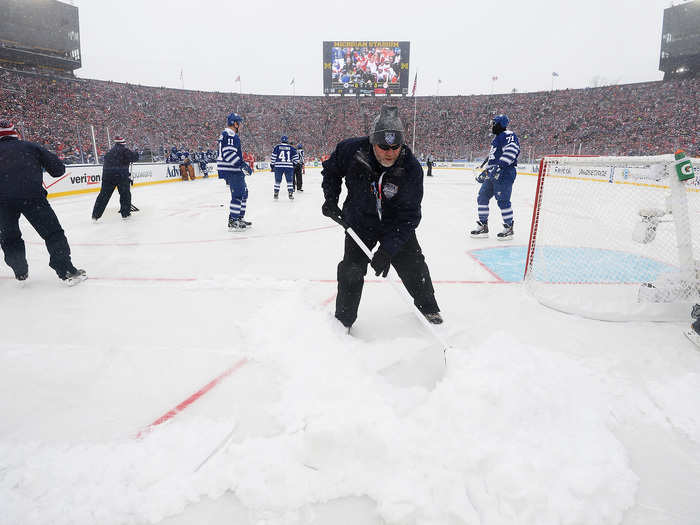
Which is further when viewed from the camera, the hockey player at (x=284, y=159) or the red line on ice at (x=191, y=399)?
the hockey player at (x=284, y=159)

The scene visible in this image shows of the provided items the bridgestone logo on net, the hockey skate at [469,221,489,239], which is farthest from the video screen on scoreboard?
the hockey skate at [469,221,489,239]

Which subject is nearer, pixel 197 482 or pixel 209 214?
pixel 197 482

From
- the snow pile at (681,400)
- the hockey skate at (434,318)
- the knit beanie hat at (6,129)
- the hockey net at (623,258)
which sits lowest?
the snow pile at (681,400)

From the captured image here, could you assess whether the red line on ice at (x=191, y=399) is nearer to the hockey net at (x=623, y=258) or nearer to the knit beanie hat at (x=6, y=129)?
the hockey net at (x=623, y=258)

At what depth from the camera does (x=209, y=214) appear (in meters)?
7.62

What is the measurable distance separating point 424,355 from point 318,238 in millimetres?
3576

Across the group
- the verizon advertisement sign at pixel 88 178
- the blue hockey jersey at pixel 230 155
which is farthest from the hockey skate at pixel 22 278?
the verizon advertisement sign at pixel 88 178

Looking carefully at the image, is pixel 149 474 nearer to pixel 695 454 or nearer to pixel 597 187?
pixel 695 454

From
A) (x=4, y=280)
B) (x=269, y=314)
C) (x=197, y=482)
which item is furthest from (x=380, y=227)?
(x=4, y=280)

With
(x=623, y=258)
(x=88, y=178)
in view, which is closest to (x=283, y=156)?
(x=88, y=178)

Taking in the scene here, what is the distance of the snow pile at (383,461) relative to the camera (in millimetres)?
1231

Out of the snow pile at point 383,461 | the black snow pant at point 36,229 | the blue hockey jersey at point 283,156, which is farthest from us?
the blue hockey jersey at point 283,156

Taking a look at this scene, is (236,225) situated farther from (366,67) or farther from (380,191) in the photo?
(366,67)

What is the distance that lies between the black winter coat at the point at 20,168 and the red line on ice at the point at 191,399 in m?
2.51
